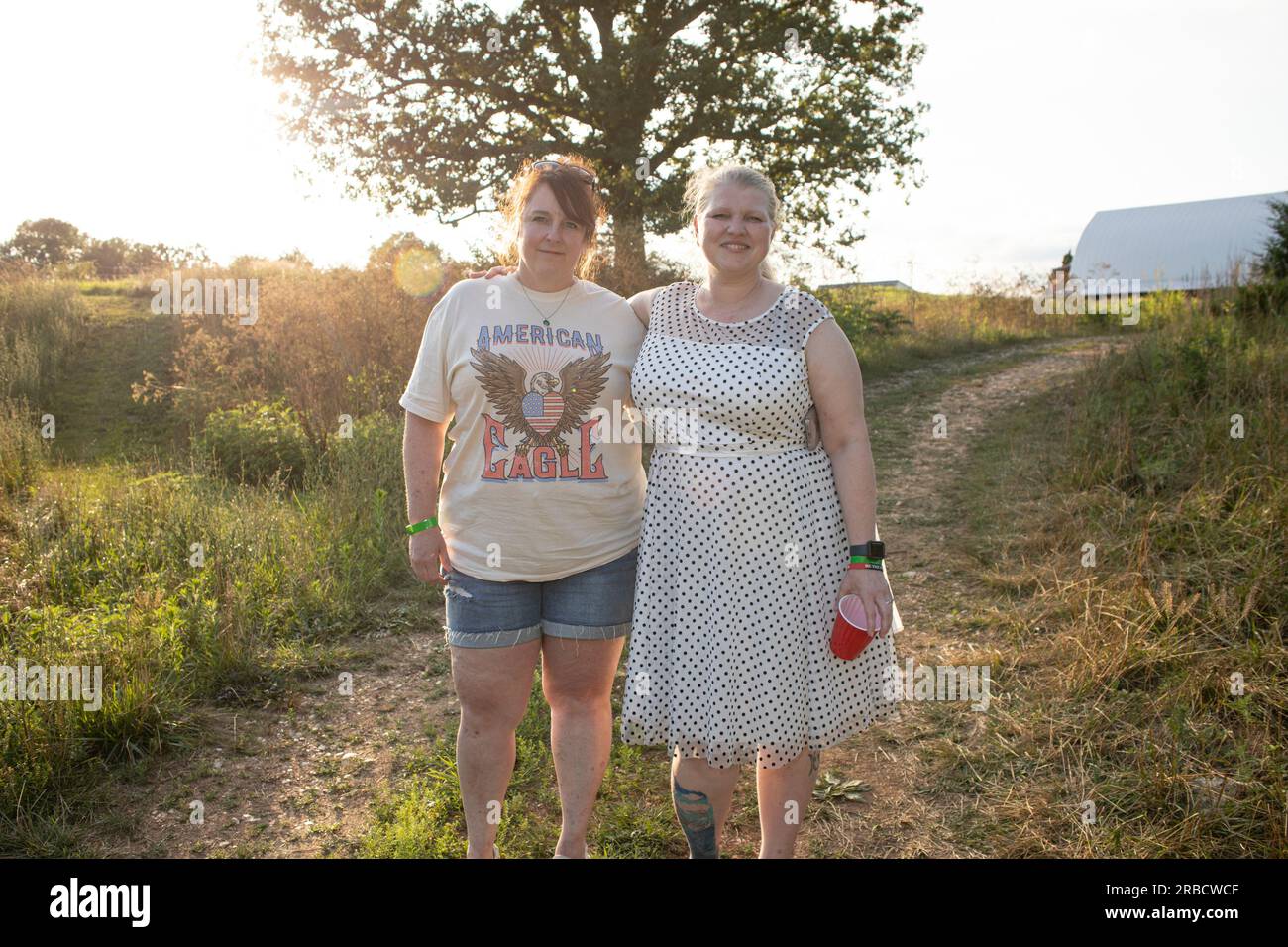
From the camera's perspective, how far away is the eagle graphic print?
7.73 feet

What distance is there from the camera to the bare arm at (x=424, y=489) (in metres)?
2.42

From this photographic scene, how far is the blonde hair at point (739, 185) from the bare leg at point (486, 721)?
1295 mm

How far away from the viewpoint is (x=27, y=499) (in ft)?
19.4

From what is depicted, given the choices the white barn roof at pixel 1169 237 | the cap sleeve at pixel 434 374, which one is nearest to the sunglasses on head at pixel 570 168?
the cap sleeve at pixel 434 374

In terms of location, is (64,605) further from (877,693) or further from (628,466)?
(877,693)

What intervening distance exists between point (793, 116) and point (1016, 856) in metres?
12.7

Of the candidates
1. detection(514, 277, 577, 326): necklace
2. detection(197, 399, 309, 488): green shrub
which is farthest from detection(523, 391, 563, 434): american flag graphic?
detection(197, 399, 309, 488): green shrub

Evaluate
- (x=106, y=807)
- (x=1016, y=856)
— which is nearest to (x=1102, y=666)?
(x=1016, y=856)

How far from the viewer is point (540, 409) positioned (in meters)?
2.38

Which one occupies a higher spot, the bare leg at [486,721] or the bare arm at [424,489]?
the bare arm at [424,489]

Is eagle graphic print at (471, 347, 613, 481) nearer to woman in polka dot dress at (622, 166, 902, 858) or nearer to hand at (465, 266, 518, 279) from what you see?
woman in polka dot dress at (622, 166, 902, 858)

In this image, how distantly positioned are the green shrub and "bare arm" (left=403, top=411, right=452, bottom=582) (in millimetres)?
5167

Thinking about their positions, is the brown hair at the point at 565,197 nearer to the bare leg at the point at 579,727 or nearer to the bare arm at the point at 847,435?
the bare arm at the point at 847,435

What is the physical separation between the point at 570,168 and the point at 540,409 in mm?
689
